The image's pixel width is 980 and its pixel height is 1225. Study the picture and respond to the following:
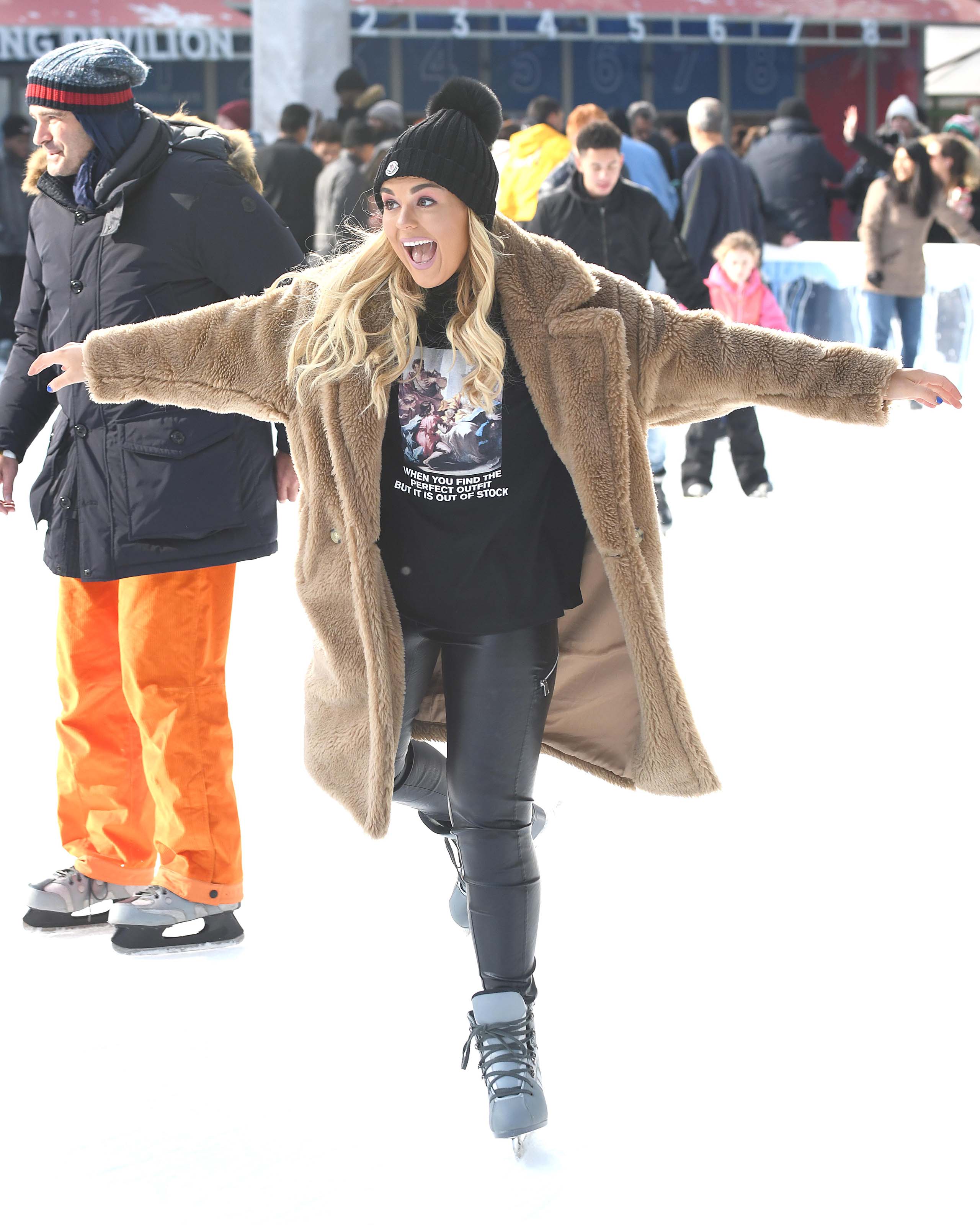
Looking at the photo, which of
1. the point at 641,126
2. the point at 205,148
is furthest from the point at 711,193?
the point at 205,148

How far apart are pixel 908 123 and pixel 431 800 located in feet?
36.9

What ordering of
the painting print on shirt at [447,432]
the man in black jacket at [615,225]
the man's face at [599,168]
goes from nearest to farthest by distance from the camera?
1. the painting print on shirt at [447,432]
2. the man's face at [599,168]
3. the man in black jacket at [615,225]

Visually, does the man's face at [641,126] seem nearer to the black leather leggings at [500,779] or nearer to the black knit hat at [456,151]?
the black knit hat at [456,151]

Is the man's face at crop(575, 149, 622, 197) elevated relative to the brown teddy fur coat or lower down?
elevated

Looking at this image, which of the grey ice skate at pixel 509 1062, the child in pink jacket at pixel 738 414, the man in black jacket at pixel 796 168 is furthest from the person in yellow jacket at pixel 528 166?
the grey ice skate at pixel 509 1062

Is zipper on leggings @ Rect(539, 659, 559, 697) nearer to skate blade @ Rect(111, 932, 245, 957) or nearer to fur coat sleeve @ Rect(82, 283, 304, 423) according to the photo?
fur coat sleeve @ Rect(82, 283, 304, 423)

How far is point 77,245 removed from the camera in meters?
3.12

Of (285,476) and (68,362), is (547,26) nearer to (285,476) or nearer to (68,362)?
(285,476)

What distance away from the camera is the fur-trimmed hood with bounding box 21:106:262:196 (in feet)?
10.5

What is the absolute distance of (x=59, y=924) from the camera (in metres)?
3.37

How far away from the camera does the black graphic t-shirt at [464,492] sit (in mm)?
2561

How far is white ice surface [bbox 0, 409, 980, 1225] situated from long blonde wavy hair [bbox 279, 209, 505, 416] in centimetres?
70

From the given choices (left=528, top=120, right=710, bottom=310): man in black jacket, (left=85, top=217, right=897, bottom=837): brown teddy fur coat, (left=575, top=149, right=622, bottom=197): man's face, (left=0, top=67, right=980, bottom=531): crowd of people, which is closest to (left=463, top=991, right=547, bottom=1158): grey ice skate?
(left=85, top=217, right=897, bottom=837): brown teddy fur coat

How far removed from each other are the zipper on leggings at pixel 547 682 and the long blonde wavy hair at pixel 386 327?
0.47m
